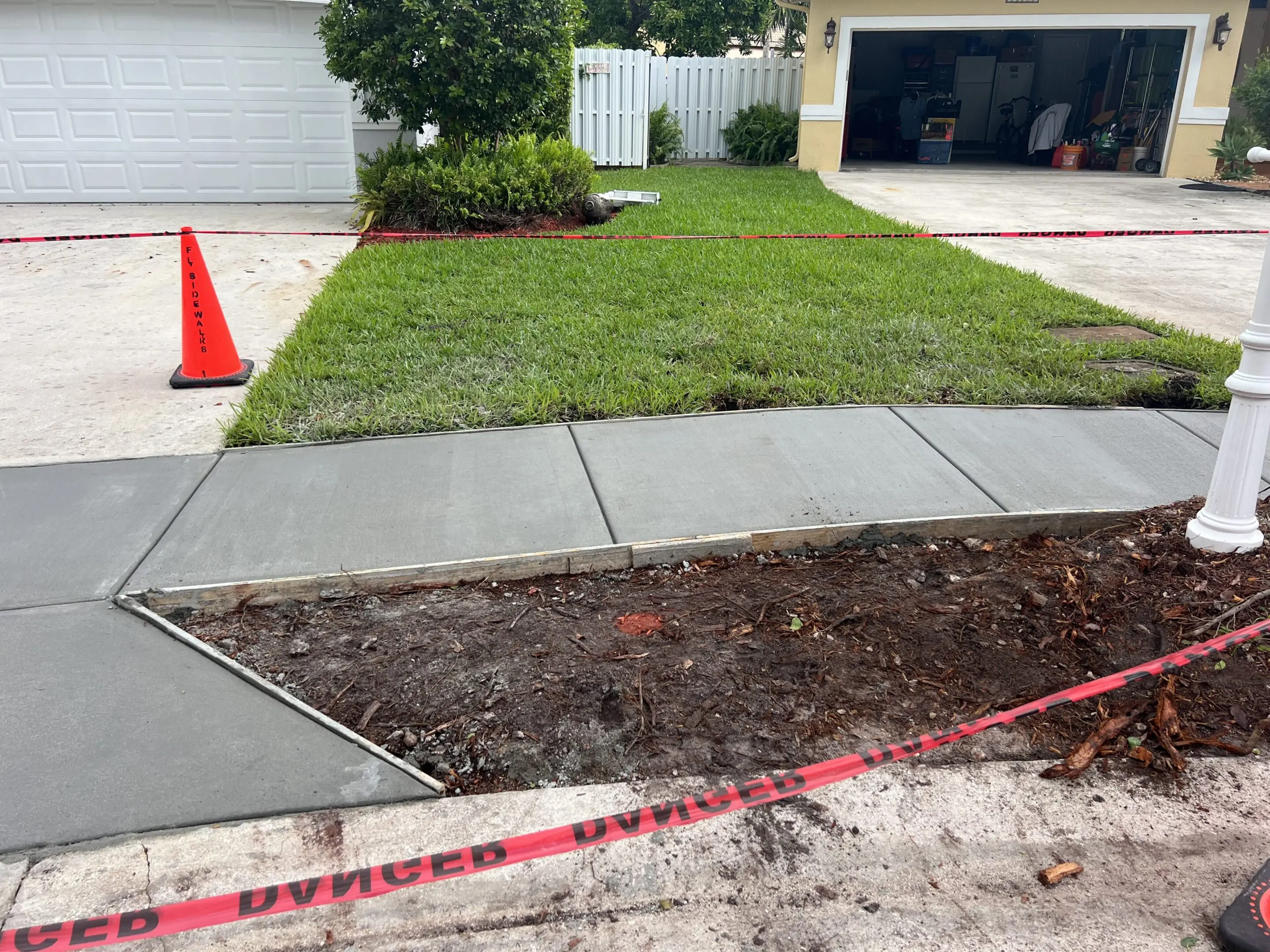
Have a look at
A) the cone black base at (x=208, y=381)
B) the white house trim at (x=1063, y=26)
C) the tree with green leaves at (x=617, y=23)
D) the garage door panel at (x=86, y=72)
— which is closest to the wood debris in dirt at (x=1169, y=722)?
the cone black base at (x=208, y=381)

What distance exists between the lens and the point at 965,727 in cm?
285

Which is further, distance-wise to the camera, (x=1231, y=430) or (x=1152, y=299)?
(x=1152, y=299)

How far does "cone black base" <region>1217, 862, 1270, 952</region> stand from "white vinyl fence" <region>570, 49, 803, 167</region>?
55.8ft

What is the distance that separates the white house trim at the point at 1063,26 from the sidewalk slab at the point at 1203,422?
13960mm

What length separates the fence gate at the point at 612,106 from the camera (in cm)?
1731

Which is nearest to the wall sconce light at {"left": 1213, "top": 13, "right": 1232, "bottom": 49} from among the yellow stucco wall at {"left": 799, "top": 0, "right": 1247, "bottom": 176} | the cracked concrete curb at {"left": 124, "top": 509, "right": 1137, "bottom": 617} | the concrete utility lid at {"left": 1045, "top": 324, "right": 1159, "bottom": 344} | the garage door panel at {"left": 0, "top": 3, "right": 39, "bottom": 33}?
the yellow stucco wall at {"left": 799, "top": 0, "right": 1247, "bottom": 176}

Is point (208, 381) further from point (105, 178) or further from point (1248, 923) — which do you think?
point (105, 178)

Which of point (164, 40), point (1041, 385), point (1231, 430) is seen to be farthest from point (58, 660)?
point (164, 40)

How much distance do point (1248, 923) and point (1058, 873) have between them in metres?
0.43

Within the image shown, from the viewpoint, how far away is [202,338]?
595 cm

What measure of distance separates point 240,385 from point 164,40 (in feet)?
32.8

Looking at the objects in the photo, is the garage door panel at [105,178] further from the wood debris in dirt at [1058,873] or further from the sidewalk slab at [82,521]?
the wood debris in dirt at [1058,873]

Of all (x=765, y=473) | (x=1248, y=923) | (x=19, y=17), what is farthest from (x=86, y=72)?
(x=1248, y=923)

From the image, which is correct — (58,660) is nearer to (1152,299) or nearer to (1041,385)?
(1041,385)
